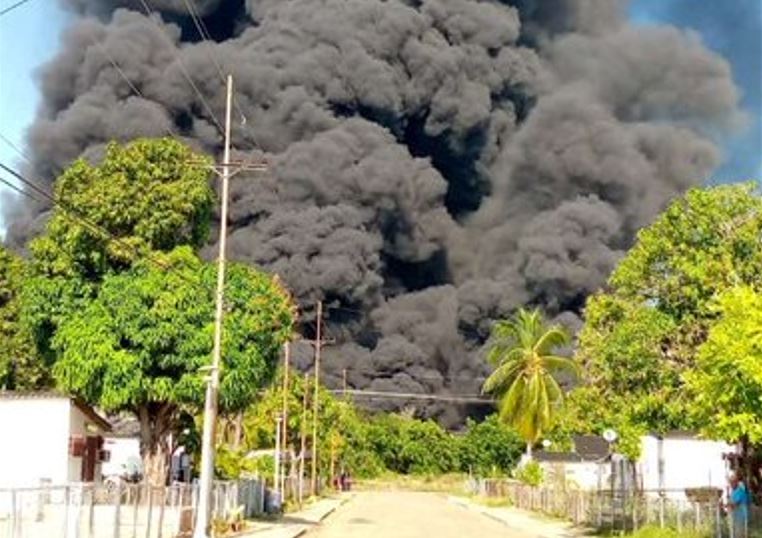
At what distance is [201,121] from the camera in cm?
10281

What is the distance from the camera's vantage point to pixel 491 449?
3954 inches

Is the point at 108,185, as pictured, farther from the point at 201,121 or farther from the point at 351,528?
the point at 201,121

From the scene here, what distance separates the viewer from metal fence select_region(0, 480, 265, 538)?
1814 cm

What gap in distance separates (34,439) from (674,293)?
2187 cm

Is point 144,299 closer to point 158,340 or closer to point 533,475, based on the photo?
point 158,340

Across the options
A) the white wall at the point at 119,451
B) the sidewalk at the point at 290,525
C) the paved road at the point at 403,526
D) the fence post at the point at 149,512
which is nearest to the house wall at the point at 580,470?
the paved road at the point at 403,526

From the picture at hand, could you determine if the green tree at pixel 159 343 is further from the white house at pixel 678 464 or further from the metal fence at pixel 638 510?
the white house at pixel 678 464

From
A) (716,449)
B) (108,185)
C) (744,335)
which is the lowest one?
(716,449)

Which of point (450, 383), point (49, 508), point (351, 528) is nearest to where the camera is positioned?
point (49, 508)

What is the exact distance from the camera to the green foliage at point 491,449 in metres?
99.1

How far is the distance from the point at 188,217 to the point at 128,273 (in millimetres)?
3526

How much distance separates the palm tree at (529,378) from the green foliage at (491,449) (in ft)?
109

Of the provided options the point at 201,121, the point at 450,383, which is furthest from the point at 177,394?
the point at 450,383

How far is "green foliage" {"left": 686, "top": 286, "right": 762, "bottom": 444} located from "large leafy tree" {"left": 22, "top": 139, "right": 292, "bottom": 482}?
1736 cm
